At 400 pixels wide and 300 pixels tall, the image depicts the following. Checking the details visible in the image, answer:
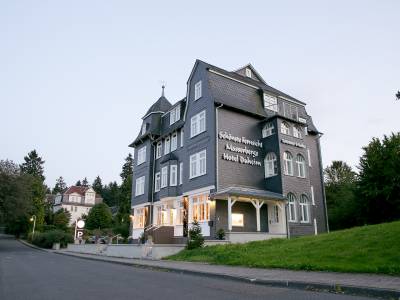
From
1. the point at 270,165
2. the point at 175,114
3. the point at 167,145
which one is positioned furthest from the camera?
the point at 167,145

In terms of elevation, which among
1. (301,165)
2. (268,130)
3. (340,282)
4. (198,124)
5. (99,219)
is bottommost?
(340,282)

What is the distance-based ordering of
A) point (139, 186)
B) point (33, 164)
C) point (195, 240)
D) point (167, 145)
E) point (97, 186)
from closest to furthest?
point (195, 240) < point (167, 145) < point (139, 186) < point (33, 164) < point (97, 186)

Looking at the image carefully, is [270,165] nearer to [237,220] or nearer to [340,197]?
[237,220]

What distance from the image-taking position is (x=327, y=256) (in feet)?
41.0

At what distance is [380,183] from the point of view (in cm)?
3123

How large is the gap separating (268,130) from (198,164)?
6.53 m

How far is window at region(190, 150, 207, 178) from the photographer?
26355 mm

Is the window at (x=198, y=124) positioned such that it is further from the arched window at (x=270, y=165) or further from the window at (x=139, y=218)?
the window at (x=139, y=218)

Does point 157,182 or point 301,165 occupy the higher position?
point 301,165

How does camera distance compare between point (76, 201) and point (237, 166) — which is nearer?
point (237, 166)

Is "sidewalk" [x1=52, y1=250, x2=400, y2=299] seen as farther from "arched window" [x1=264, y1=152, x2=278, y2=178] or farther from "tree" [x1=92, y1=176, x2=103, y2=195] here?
"tree" [x1=92, y1=176, x2=103, y2=195]

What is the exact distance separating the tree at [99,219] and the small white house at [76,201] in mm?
28030

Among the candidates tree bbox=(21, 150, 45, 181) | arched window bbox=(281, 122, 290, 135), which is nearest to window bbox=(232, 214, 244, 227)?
arched window bbox=(281, 122, 290, 135)

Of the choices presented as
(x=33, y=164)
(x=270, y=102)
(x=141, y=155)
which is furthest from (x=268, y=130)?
(x=33, y=164)
